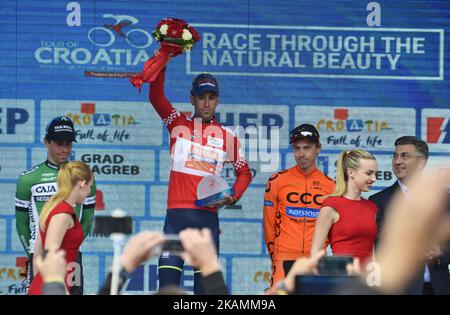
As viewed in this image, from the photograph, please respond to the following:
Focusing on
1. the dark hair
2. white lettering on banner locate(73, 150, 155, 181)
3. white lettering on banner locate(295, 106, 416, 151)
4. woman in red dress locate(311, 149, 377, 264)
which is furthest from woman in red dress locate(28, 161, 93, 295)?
white lettering on banner locate(295, 106, 416, 151)

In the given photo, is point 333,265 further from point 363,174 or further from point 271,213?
point 271,213

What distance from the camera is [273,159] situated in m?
8.19

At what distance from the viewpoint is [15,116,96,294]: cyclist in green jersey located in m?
7.31

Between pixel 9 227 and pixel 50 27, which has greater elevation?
pixel 50 27

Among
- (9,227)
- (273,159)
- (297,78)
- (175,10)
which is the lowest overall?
(9,227)

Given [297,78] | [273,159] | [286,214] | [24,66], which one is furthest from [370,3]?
[24,66]

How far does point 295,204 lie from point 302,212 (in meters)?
0.08

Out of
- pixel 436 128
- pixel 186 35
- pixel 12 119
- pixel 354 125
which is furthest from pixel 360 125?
pixel 12 119

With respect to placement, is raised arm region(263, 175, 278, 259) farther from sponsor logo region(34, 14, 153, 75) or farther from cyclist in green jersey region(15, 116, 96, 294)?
sponsor logo region(34, 14, 153, 75)

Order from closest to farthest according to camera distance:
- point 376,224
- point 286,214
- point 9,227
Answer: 1. point 376,224
2. point 286,214
3. point 9,227

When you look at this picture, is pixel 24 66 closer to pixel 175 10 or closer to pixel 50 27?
pixel 50 27

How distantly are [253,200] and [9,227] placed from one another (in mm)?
1982

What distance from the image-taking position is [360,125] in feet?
27.1

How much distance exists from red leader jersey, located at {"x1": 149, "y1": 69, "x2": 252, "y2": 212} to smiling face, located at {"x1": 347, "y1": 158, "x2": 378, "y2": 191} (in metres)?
1.19
